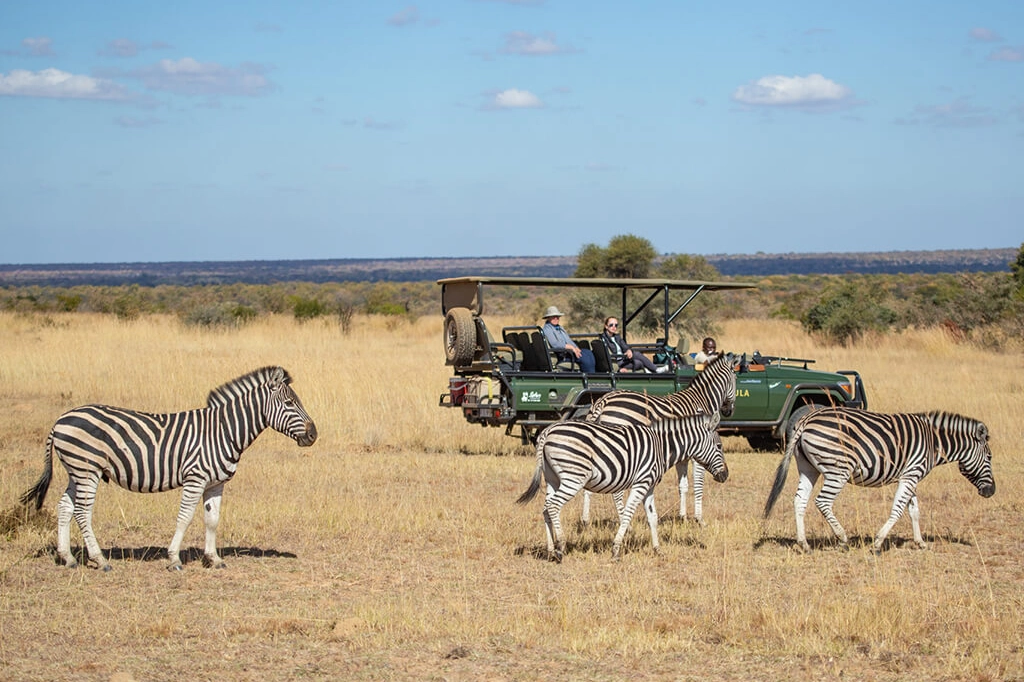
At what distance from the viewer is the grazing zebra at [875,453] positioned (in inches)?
383

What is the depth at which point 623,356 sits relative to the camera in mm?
15219

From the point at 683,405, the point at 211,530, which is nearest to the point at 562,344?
the point at 683,405

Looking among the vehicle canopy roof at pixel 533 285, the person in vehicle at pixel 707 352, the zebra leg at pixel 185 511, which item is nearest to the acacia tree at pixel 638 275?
the vehicle canopy roof at pixel 533 285

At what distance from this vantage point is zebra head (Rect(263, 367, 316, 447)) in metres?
9.49

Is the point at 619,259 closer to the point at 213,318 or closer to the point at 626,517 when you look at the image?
the point at 213,318

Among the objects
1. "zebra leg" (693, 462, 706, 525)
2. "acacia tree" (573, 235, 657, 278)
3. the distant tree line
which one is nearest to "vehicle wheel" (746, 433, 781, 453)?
the distant tree line

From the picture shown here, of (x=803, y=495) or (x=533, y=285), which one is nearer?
(x=803, y=495)

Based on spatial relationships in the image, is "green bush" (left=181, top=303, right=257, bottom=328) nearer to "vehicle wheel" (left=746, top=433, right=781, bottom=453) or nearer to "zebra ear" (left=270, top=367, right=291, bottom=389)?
"vehicle wheel" (left=746, top=433, right=781, bottom=453)

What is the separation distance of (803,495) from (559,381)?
5095 mm

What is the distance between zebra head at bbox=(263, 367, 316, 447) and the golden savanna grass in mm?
1056

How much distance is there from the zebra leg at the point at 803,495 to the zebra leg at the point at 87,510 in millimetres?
5612

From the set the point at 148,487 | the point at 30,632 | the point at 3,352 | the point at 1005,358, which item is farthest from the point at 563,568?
the point at 1005,358

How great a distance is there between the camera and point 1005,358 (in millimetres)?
25938

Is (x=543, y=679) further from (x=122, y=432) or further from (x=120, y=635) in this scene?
(x=122, y=432)
